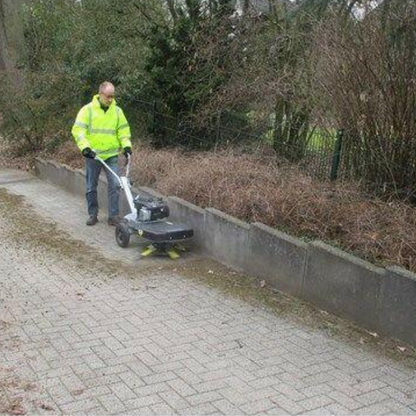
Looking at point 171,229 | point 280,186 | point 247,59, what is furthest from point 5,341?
point 247,59

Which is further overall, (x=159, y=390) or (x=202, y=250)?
(x=202, y=250)

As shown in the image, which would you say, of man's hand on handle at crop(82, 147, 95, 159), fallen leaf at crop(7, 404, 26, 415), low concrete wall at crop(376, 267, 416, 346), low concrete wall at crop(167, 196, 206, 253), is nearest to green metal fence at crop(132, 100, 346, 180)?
low concrete wall at crop(167, 196, 206, 253)

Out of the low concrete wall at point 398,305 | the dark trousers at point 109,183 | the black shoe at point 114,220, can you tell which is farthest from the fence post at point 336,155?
the black shoe at point 114,220

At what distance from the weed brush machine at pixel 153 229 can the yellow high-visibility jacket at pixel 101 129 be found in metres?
0.92

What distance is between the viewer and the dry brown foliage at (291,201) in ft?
17.7

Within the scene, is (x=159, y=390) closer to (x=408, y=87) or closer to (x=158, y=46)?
(x=408, y=87)

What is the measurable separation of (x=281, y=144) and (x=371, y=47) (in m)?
2.18

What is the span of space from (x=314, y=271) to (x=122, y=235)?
2.65 m

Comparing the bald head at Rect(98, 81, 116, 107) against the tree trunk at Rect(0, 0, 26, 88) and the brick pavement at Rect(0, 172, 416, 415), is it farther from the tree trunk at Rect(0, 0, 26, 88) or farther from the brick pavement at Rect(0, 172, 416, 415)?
the tree trunk at Rect(0, 0, 26, 88)

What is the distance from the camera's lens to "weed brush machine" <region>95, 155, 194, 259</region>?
668 cm

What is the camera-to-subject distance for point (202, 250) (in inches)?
277

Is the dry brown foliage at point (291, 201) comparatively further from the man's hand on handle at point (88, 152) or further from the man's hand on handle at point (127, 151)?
the man's hand on handle at point (88, 152)

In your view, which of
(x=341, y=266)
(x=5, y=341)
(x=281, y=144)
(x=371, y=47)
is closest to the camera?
(x=5, y=341)

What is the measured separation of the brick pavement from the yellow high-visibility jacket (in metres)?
2.15
